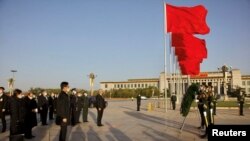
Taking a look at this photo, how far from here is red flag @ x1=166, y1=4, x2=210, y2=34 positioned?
1858cm

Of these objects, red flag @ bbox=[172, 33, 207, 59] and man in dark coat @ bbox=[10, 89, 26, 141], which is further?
red flag @ bbox=[172, 33, 207, 59]

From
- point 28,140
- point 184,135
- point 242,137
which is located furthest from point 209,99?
point 242,137

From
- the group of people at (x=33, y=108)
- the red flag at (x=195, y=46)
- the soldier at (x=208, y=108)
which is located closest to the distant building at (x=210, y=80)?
the red flag at (x=195, y=46)

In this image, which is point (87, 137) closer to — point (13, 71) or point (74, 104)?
point (74, 104)

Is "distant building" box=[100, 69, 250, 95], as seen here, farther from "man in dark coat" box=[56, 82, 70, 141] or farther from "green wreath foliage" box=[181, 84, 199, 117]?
"man in dark coat" box=[56, 82, 70, 141]

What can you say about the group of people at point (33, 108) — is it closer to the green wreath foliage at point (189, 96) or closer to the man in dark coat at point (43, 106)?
the man in dark coat at point (43, 106)

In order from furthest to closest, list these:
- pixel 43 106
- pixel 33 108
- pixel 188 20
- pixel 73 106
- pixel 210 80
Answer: pixel 210 80 < pixel 188 20 < pixel 43 106 < pixel 73 106 < pixel 33 108

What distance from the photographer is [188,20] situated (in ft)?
61.4

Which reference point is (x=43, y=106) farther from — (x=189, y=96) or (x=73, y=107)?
(x=189, y=96)

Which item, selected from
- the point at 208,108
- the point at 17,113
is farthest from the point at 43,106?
the point at 208,108

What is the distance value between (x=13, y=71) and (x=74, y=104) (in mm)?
46267

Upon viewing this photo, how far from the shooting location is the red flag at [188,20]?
18578 millimetres

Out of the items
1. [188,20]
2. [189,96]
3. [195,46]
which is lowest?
[189,96]

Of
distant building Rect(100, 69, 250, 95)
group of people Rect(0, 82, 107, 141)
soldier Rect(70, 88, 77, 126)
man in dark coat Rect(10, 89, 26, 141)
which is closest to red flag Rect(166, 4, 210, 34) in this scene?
group of people Rect(0, 82, 107, 141)
